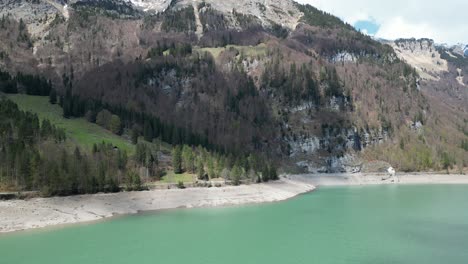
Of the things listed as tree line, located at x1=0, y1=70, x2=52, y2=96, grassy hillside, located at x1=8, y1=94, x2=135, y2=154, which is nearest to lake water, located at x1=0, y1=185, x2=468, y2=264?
grassy hillside, located at x1=8, y1=94, x2=135, y2=154

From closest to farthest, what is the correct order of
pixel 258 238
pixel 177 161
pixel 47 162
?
pixel 258 238, pixel 47 162, pixel 177 161

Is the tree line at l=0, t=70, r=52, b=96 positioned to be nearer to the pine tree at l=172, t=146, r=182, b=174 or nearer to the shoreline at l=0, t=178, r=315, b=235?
the pine tree at l=172, t=146, r=182, b=174

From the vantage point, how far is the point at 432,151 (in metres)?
178

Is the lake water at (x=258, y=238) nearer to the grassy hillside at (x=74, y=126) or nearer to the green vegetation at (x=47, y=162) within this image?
the green vegetation at (x=47, y=162)

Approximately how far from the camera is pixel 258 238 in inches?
2026

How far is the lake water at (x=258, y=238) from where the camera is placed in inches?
1645

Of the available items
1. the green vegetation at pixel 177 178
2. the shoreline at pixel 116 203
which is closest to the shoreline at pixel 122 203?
the shoreline at pixel 116 203

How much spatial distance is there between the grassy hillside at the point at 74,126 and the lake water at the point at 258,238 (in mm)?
36734

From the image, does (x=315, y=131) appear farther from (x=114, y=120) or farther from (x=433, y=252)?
(x=433, y=252)

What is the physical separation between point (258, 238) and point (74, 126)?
74574 millimetres

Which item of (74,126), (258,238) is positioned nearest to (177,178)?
(74,126)

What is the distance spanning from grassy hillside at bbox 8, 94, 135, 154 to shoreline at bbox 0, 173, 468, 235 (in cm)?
2195

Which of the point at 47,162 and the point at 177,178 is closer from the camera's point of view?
the point at 47,162

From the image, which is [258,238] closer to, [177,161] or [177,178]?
[177,178]
